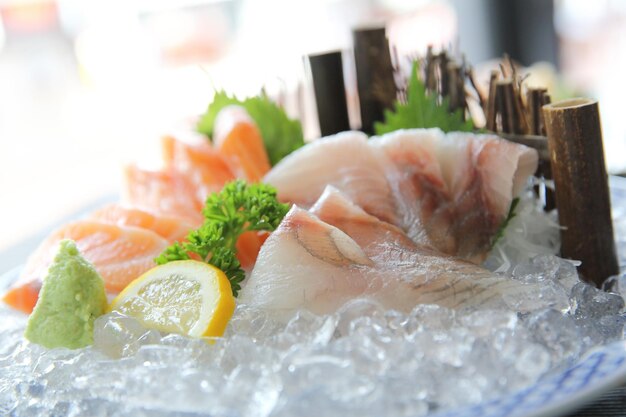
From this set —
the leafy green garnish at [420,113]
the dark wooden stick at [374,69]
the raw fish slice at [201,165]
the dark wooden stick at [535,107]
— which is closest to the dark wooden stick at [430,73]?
the leafy green garnish at [420,113]

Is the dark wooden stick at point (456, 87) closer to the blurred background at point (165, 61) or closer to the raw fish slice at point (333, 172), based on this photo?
the raw fish slice at point (333, 172)

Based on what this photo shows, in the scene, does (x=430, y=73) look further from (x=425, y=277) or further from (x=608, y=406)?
(x=608, y=406)

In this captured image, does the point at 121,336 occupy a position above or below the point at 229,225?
below

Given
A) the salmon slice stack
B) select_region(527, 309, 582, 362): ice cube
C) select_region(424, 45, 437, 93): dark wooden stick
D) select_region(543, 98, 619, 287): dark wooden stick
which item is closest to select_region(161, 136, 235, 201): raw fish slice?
the salmon slice stack

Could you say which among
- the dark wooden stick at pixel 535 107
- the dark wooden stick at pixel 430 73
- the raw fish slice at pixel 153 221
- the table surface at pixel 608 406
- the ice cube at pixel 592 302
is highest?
the dark wooden stick at pixel 430 73

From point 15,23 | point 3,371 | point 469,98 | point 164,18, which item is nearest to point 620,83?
point 164,18

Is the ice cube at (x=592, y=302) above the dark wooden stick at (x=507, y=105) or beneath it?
beneath

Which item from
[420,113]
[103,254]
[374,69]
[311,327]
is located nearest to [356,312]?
[311,327]
